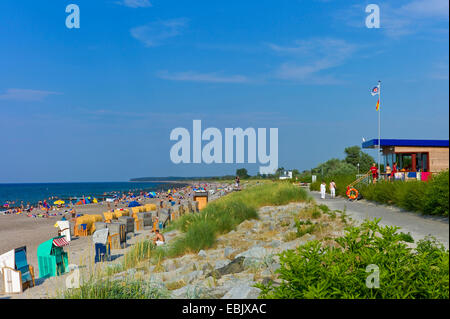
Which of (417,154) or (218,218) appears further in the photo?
(417,154)

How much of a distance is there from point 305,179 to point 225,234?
33401 mm

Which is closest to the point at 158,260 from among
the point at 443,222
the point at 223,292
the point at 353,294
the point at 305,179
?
the point at 223,292

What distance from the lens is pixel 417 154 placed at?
1027 inches

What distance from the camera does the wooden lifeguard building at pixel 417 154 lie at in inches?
1014

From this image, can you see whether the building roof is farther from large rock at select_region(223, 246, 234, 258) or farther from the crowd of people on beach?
large rock at select_region(223, 246, 234, 258)

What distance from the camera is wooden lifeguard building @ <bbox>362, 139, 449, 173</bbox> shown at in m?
25.8

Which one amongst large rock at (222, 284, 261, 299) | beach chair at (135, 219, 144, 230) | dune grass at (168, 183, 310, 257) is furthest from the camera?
beach chair at (135, 219, 144, 230)

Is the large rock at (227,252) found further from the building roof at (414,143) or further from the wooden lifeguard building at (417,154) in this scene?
the building roof at (414,143)

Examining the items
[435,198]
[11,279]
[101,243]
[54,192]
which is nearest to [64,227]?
[101,243]

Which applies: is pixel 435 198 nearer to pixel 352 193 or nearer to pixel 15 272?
pixel 352 193

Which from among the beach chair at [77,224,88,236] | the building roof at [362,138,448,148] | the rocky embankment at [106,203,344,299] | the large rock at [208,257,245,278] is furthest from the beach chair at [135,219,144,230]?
the building roof at [362,138,448,148]

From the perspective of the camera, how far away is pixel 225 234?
10.6 metres

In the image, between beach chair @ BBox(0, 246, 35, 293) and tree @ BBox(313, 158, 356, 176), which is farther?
tree @ BBox(313, 158, 356, 176)

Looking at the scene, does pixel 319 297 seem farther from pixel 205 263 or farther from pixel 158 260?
pixel 158 260
